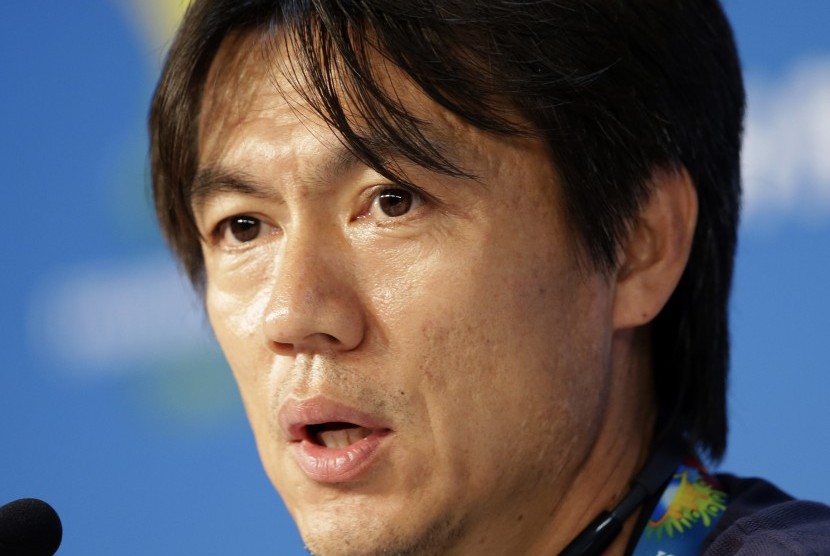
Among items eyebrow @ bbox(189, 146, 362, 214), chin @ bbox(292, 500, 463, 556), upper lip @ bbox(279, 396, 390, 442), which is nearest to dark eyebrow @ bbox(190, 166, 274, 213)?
eyebrow @ bbox(189, 146, 362, 214)

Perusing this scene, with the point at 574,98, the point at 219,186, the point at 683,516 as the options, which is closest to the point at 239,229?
the point at 219,186

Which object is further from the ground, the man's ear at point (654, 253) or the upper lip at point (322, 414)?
the man's ear at point (654, 253)

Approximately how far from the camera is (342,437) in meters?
1.35

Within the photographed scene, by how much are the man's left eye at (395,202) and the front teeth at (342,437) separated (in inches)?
10.5

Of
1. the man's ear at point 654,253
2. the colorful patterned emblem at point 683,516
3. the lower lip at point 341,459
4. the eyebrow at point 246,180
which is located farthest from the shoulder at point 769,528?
the eyebrow at point 246,180

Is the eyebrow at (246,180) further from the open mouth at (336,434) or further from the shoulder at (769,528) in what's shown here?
the shoulder at (769,528)

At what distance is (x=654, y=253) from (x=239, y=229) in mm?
563

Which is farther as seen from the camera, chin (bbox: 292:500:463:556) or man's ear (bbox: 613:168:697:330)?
man's ear (bbox: 613:168:697:330)

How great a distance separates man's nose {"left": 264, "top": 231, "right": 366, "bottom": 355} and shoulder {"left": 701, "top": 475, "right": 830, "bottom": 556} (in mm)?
519

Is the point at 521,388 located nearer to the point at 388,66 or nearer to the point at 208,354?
the point at 388,66

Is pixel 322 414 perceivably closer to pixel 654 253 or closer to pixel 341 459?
pixel 341 459

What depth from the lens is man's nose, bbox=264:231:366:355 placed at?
1.29 meters

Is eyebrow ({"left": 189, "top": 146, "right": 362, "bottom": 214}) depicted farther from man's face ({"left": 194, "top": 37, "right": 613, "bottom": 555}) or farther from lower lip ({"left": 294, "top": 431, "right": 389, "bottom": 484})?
lower lip ({"left": 294, "top": 431, "right": 389, "bottom": 484})

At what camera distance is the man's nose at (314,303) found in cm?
129
